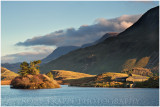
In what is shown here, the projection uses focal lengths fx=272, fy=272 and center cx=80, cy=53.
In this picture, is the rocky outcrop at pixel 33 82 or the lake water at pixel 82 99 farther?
the rocky outcrop at pixel 33 82

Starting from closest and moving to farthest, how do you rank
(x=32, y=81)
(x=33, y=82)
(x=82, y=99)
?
(x=82, y=99), (x=32, y=81), (x=33, y=82)

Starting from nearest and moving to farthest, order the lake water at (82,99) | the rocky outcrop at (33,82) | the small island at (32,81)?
the lake water at (82,99), the rocky outcrop at (33,82), the small island at (32,81)

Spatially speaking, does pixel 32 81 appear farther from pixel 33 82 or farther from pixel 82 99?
pixel 82 99

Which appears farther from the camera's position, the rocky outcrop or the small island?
the small island

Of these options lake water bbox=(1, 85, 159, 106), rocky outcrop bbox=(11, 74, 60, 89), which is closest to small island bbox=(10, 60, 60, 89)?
rocky outcrop bbox=(11, 74, 60, 89)

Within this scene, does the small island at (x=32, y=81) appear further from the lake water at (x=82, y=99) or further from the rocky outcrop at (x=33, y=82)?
the lake water at (x=82, y=99)

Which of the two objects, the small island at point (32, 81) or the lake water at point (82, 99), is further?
the small island at point (32, 81)

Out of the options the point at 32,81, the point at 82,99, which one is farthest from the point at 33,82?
the point at 82,99

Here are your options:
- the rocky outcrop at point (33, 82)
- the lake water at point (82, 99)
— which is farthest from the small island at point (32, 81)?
the lake water at point (82, 99)

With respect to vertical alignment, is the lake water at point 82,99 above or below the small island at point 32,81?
below

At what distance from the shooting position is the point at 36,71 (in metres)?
152

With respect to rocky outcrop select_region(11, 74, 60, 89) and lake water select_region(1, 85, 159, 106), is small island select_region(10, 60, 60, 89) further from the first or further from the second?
lake water select_region(1, 85, 159, 106)

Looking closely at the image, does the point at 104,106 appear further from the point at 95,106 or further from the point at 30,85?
the point at 30,85

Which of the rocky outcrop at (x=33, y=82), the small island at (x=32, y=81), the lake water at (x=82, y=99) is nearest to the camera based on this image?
the lake water at (x=82, y=99)
